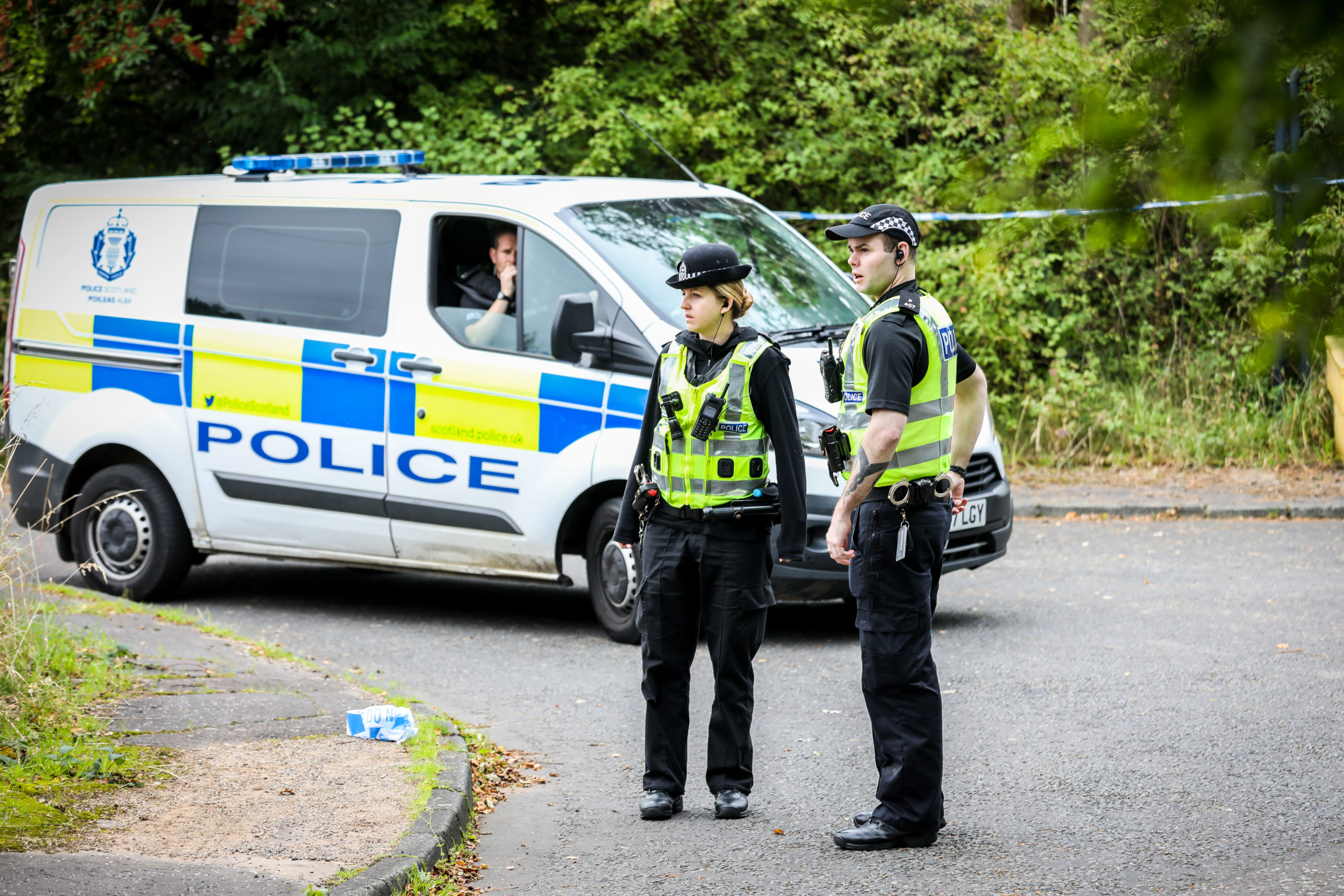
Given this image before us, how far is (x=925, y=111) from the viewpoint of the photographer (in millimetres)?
14633

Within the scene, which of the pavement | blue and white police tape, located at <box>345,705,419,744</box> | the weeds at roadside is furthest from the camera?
blue and white police tape, located at <box>345,705,419,744</box>

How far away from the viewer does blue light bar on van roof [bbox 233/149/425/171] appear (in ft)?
28.5

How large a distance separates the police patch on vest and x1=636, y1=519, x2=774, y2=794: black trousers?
860 millimetres

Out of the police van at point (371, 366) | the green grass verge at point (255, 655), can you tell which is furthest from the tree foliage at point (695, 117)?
the green grass verge at point (255, 655)

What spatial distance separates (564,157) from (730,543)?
1049 centimetres

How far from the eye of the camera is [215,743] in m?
5.47

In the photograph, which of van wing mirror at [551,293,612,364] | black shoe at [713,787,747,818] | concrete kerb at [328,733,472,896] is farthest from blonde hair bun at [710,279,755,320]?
van wing mirror at [551,293,612,364]

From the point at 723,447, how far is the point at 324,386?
142 inches

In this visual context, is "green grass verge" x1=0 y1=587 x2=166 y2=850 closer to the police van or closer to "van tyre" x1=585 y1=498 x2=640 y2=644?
the police van

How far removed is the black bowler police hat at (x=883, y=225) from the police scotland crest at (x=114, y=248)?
541 centimetres

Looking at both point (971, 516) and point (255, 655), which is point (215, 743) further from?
point (971, 516)

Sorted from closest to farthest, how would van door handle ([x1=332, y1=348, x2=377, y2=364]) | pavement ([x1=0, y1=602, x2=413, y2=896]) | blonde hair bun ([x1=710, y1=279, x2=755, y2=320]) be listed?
pavement ([x1=0, y1=602, x2=413, y2=896])
blonde hair bun ([x1=710, y1=279, x2=755, y2=320])
van door handle ([x1=332, y1=348, x2=377, y2=364])

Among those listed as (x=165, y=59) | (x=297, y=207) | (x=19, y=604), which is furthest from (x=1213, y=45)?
(x=165, y=59)

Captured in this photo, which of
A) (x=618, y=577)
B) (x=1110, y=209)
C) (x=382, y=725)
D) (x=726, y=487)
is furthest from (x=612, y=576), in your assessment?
(x=1110, y=209)
